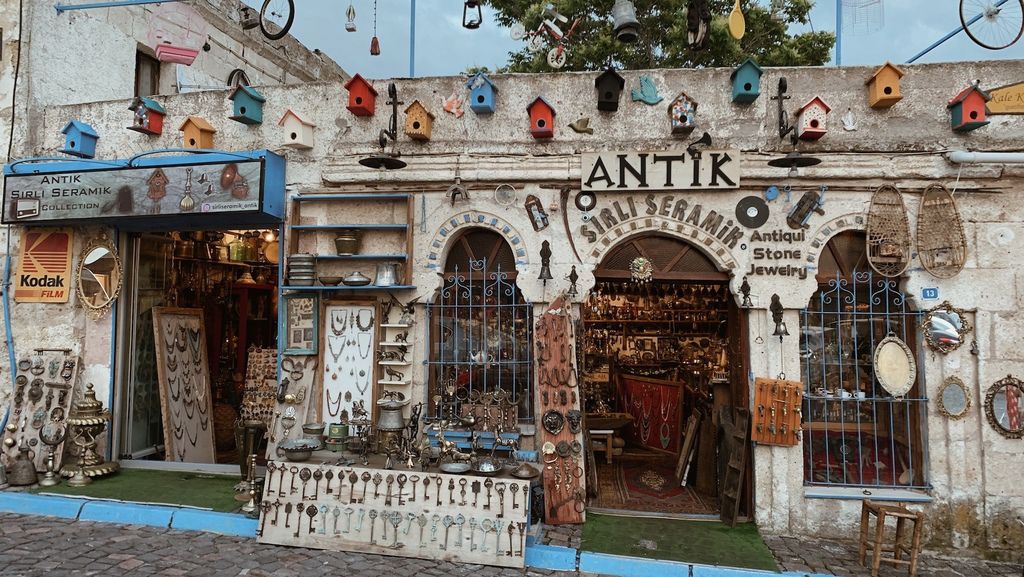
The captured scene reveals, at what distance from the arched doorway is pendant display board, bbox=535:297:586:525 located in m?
0.44

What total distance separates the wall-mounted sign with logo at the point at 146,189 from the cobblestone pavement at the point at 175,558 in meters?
3.29

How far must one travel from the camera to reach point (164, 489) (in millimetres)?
6402

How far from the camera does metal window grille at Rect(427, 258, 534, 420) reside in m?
6.41

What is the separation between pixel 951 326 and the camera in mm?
5711

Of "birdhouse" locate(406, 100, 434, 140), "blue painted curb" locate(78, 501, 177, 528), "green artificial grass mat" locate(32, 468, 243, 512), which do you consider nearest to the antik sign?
"birdhouse" locate(406, 100, 434, 140)

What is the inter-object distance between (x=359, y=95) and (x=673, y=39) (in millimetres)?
8977

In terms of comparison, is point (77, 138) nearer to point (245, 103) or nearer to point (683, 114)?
point (245, 103)

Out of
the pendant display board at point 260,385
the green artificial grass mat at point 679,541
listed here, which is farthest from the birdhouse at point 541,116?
the pendant display board at point 260,385

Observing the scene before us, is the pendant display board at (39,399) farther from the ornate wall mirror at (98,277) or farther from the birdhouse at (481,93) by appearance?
the birdhouse at (481,93)

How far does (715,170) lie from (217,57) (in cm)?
897

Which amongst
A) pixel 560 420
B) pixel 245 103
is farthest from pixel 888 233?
pixel 245 103

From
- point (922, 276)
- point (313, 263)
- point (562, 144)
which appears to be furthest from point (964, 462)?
point (313, 263)

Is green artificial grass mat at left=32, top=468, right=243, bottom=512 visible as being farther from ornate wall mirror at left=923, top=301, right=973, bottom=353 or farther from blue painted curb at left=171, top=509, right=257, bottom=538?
ornate wall mirror at left=923, top=301, right=973, bottom=353

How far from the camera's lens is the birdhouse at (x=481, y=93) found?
6316 millimetres
